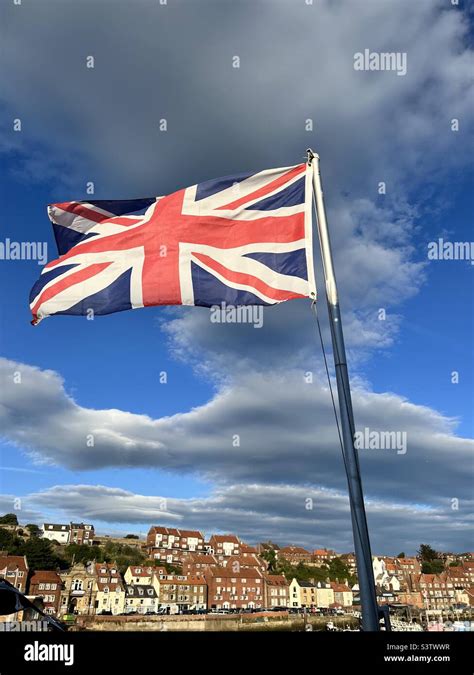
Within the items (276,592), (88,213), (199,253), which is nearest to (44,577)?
(276,592)

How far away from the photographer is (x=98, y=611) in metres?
130

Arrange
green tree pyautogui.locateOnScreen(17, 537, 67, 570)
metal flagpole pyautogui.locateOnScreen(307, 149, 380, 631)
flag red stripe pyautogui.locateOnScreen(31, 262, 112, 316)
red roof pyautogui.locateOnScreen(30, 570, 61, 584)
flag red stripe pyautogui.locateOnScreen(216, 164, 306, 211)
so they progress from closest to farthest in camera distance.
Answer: metal flagpole pyautogui.locateOnScreen(307, 149, 380, 631) < flag red stripe pyautogui.locateOnScreen(216, 164, 306, 211) < flag red stripe pyautogui.locateOnScreen(31, 262, 112, 316) < red roof pyautogui.locateOnScreen(30, 570, 61, 584) < green tree pyautogui.locateOnScreen(17, 537, 67, 570)

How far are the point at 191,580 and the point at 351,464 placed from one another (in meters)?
153

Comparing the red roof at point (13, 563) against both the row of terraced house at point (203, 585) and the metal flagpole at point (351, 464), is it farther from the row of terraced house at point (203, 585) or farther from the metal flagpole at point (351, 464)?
the metal flagpole at point (351, 464)

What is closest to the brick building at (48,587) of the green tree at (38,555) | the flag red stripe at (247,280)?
the green tree at (38,555)

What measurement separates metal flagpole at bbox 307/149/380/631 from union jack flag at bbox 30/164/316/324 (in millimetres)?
772

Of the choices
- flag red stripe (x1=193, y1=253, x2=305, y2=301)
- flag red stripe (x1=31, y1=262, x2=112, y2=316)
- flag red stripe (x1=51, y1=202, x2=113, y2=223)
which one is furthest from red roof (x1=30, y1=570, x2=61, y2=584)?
flag red stripe (x1=193, y1=253, x2=305, y2=301)

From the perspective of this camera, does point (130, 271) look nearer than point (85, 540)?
Yes

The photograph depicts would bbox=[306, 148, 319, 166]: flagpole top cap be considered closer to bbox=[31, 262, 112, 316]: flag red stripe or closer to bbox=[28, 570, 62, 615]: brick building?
bbox=[31, 262, 112, 316]: flag red stripe

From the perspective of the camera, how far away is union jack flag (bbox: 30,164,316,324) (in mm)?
9023

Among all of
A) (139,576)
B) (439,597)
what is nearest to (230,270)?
(139,576)

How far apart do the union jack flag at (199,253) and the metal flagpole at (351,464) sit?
2.53ft
